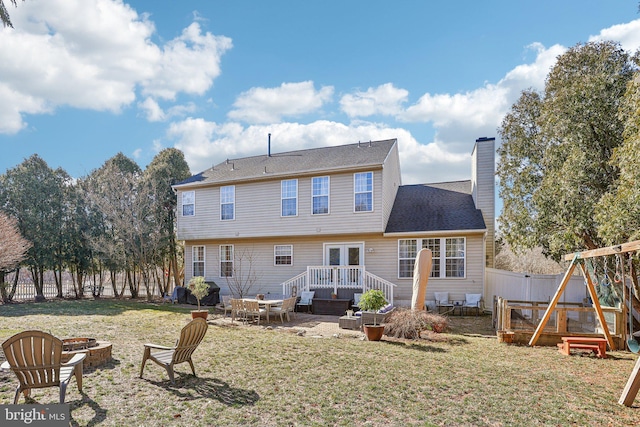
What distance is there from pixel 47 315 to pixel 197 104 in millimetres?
9748

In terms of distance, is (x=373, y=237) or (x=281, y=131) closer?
(x=373, y=237)

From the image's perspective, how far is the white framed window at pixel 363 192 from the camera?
15.4 m

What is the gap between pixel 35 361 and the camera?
4.64m

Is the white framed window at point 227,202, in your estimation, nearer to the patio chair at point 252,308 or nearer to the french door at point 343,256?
the french door at point 343,256

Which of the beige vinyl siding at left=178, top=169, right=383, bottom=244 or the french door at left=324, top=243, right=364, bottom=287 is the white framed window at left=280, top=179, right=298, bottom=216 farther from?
the french door at left=324, top=243, right=364, bottom=287

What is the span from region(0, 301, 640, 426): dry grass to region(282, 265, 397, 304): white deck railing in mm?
5384

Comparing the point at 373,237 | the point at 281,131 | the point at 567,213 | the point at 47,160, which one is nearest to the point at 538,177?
the point at 567,213

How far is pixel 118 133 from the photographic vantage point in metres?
18.0

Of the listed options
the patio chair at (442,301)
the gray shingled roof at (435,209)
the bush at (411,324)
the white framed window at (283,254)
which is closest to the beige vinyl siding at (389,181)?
the gray shingled roof at (435,209)

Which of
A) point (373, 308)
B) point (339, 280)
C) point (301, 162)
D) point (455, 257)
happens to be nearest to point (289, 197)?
point (301, 162)

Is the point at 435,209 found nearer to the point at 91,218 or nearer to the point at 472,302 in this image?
the point at 472,302

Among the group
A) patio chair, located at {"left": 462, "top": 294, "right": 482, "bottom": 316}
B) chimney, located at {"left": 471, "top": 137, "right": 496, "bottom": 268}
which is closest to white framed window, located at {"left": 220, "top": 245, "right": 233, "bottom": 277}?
patio chair, located at {"left": 462, "top": 294, "right": 482, "bottom": 316}

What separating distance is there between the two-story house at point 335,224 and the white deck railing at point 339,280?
4 centimetres

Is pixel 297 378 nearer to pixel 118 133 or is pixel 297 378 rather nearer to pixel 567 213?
pixel 567 213
